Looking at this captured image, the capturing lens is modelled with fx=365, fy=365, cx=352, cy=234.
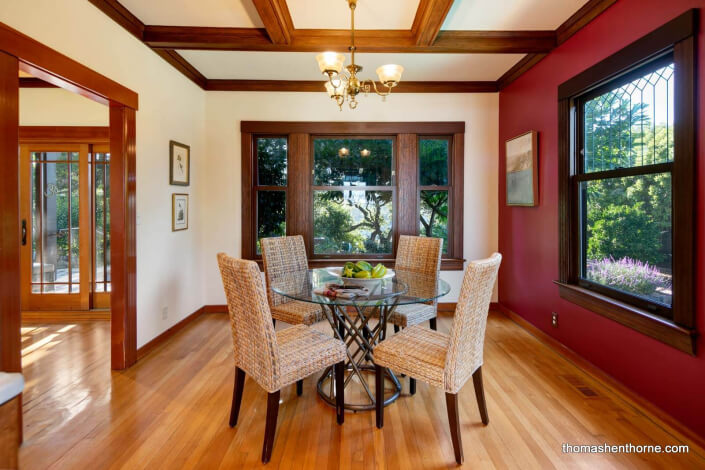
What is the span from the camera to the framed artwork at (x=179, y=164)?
3.43m

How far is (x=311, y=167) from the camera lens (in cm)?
425

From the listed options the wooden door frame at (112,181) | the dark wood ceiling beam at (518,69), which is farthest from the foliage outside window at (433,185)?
the wooden door frame at (112,181)

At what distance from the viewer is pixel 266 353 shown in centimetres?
174

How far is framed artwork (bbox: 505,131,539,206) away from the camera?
3381 mm

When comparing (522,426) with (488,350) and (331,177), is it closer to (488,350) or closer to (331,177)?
(488,350)

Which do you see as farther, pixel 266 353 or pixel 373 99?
pixel 373 99

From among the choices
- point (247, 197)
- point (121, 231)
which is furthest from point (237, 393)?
point (247, 197)

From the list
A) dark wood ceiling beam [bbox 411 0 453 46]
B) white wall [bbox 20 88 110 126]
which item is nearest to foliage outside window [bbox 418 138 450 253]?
dark wood ceiling beam [bbox 411 0 453 46]

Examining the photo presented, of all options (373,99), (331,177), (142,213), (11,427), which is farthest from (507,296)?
(11,427)

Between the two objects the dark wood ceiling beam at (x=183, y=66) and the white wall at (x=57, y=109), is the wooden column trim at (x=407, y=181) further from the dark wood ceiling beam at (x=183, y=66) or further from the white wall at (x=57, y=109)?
the white wall at (x=57, y=109)

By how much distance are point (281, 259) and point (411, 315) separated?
1218 mm

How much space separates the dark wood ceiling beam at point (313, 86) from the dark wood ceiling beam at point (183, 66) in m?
0.14

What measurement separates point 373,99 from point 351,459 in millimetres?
3576

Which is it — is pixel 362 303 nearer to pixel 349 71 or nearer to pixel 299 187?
pixel 349 71
